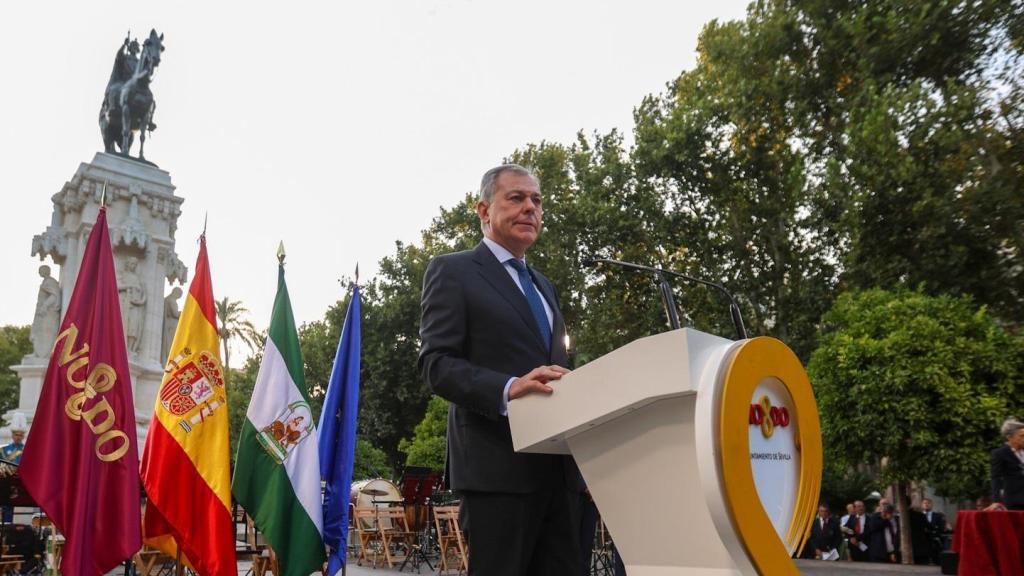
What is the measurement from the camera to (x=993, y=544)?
313 inches

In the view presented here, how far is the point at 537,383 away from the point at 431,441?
855 inches

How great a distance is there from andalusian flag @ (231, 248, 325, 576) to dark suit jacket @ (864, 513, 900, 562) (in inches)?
488

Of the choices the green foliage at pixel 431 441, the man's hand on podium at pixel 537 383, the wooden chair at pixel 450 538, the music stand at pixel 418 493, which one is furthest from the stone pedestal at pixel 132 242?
the man's hand on podium at pixel 537 383

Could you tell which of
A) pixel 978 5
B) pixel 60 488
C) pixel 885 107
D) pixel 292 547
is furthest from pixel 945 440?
pixel 60 488

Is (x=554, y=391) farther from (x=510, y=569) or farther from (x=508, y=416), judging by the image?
(x=510, y=569)

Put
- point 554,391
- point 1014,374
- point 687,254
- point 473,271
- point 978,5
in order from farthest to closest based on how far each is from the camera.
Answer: point 687,254 < point 978,5 < point 1014,374 < point 473,271 < point 554,391

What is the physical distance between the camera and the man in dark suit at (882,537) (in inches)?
580

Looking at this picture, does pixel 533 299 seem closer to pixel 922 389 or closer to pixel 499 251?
pixel 499 251

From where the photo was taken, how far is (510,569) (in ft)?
7.11

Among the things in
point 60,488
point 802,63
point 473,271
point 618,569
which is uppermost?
point 802,63

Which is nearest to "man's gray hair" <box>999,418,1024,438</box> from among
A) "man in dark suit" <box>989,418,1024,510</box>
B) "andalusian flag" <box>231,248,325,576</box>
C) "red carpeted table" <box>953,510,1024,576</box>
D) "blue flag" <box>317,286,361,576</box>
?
"man in dark suit" <box>989,418,1024,510</box>

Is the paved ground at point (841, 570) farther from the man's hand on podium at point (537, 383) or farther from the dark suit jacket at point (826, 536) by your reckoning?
the man's hand on podium at point (537, 383)

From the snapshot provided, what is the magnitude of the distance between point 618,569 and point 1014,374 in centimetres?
1051

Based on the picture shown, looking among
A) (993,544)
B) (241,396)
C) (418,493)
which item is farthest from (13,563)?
(241,396)
